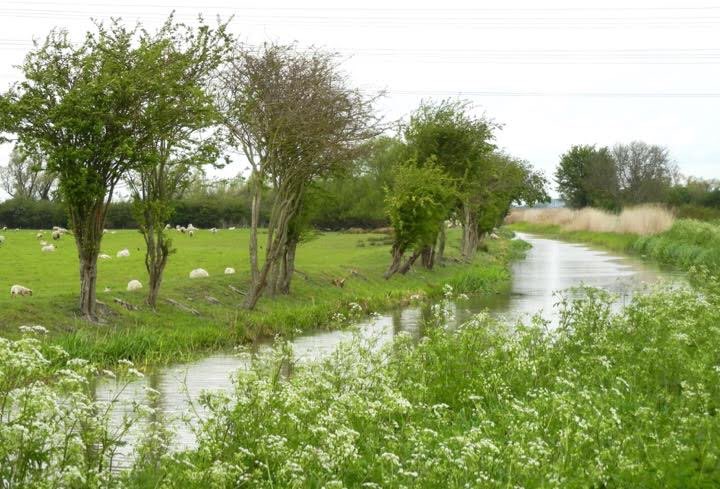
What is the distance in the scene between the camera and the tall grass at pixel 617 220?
8000 cm

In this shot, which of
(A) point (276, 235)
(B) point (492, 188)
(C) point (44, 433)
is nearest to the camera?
(C) point (44, 433)

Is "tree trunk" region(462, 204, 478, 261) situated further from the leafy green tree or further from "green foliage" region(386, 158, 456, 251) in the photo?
the leafy green tree

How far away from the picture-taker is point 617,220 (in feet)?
308

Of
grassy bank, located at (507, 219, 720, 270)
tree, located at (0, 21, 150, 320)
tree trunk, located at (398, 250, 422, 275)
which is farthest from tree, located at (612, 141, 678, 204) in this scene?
tree, located at (0, 21, 150, 320)

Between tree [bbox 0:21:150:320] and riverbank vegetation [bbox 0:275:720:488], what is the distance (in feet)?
34.8

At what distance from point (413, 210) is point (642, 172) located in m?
114

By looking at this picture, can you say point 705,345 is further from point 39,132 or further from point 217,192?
point 217,192

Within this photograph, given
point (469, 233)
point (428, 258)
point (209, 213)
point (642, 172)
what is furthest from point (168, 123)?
point (642, 172)

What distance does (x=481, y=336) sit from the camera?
15336 millimetres

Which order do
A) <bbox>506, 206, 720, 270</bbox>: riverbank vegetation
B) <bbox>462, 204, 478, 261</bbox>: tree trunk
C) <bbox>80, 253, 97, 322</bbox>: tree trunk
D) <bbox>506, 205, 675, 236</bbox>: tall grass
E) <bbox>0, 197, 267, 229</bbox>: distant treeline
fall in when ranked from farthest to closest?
<bbox>0, 197, 267, 229</bbox>: distant treeline < <bbox>506, 205, 675, 236</bbox>: tall grass < <bbox>462, 204, 478, 261</bbox>: tree trunk < <bbox>506, 206, 720, 270</bbox>: riverbank vegetation < <bbox>80, 253, 97, 322</bbox>: tree trunk

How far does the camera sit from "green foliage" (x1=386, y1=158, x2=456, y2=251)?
42344 mm

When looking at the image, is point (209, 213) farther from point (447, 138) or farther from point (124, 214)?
point (447, 138)

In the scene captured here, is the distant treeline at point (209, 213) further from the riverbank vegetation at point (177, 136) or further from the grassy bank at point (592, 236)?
the riverbank vegetation at point (177, 136)

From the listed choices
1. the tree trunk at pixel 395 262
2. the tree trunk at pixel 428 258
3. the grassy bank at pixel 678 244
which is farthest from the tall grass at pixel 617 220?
the tree trunk at pixel 395 262
